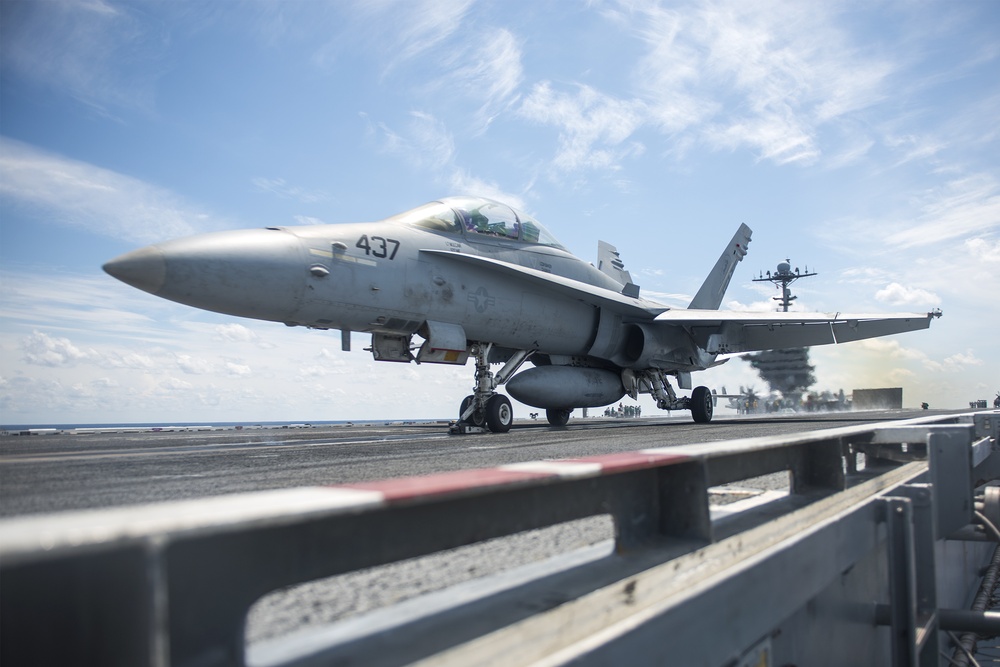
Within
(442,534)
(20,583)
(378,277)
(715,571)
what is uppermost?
(378,277)

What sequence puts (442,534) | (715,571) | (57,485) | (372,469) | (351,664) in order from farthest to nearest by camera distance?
(372,469) → (57,485) → (715,571) → (442,534) → (351,664)

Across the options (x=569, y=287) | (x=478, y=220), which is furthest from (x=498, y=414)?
(x=478, y=220)

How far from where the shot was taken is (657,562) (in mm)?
1717

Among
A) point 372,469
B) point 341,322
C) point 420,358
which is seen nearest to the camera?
point 372,469

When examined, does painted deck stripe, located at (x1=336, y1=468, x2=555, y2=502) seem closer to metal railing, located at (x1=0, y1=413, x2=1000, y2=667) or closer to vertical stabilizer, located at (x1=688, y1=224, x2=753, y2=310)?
metal railing, located at (x1=0, y1=413, x2=1000, y2=667)

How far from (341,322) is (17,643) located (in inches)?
313

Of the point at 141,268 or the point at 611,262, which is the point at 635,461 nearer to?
the point at 141,268

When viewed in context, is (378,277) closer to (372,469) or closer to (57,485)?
(372,469)

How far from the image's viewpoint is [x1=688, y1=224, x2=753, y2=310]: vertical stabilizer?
1969cm

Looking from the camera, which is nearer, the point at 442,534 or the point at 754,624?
the point at 442,534

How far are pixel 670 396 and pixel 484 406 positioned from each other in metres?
6.44

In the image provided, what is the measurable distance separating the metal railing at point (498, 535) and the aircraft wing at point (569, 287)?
7.63 m

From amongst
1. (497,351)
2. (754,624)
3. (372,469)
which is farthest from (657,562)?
(497,351)

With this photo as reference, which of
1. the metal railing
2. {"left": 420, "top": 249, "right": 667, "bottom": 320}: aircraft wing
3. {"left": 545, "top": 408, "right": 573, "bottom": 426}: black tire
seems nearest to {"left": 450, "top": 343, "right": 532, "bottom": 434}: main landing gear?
{"left": 420, "top": 249, "right": 667, "bottom": 320}: aircraft wing
